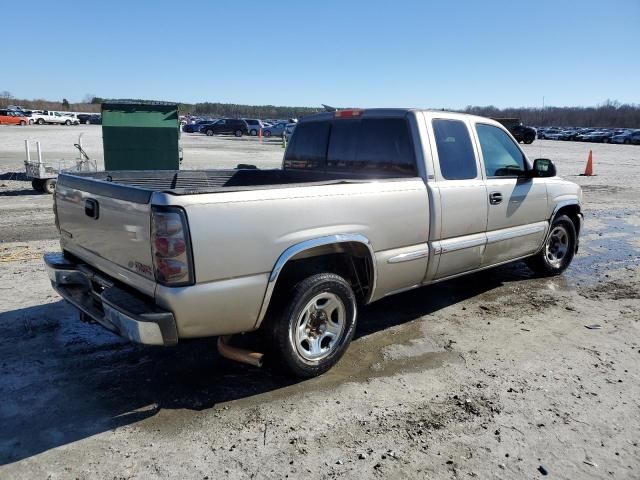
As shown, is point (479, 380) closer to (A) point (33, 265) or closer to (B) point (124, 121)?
(A) point (33, 265)

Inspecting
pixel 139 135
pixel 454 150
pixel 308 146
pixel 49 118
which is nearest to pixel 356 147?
pixel 308 146

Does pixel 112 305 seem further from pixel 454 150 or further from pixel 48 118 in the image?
pixel 48 118

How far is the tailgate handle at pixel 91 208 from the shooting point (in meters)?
3.50

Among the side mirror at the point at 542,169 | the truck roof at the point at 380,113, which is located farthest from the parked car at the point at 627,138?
the truck roof at the point at 380,113

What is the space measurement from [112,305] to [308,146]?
9.58 feet

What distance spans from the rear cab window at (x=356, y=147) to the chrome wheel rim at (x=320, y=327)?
1.41 m

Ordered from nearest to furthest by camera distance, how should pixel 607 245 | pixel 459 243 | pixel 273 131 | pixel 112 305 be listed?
pixel 112 305 → pixel 459 243 → pixel 607 245 → pixel 273 131

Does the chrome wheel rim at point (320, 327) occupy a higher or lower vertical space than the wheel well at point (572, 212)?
lower

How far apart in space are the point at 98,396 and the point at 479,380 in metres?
2.74

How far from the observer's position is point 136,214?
3.09m

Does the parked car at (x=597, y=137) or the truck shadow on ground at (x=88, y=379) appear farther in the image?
the parked car at (x=597, y=137)

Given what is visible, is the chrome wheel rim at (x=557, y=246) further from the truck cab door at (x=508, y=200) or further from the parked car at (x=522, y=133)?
the parked car at (x=522, y=133)

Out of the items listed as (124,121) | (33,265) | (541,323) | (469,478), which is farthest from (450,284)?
(124,121)

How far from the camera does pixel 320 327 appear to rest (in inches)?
152
